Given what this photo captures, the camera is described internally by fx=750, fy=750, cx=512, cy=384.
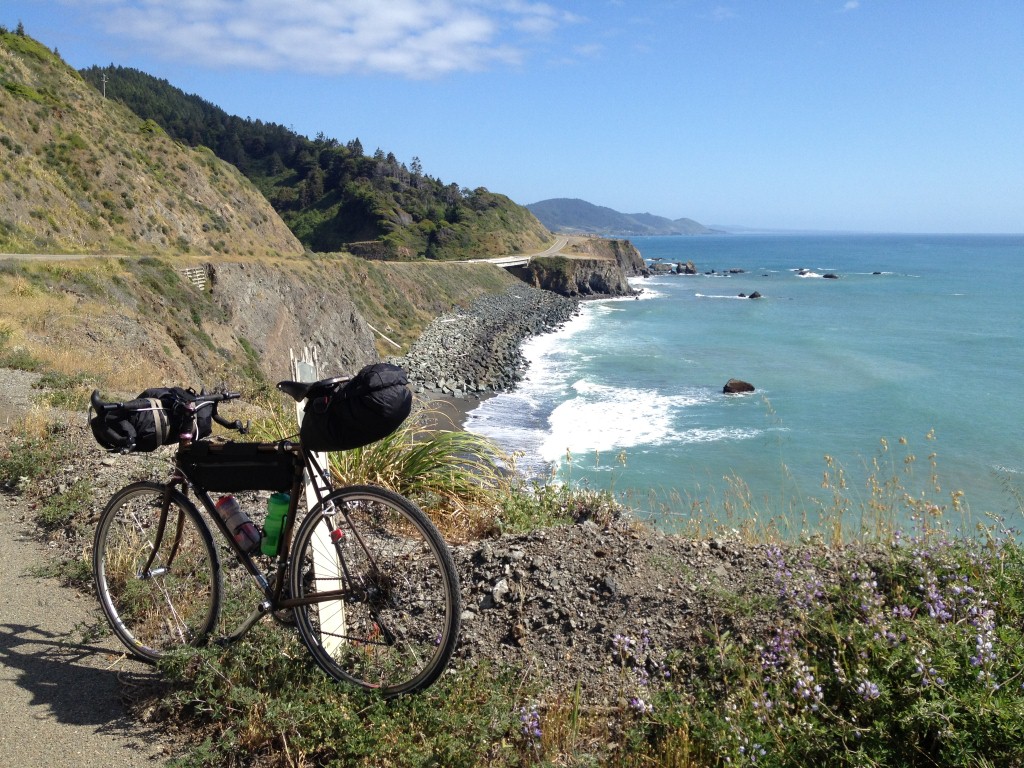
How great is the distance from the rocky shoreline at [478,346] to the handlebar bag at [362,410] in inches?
823

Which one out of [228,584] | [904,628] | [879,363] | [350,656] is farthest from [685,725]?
[879,363]

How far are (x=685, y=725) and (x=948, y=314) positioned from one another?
212 ft

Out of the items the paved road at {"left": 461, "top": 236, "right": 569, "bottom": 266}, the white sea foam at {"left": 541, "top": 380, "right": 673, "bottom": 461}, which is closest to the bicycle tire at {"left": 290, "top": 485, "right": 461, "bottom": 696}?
the white sea foam at {"left": 541, "top": 380, "right": 673, "bottom": 461}

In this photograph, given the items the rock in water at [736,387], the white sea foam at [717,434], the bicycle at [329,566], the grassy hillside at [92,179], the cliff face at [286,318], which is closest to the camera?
the bicycle at [329,566]

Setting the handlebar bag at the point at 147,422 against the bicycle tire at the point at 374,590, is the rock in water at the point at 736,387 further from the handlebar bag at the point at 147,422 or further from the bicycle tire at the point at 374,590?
the handlebar bag at the point at 147,422

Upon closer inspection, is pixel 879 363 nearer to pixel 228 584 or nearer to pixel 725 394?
pixel 725 394

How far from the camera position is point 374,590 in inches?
122

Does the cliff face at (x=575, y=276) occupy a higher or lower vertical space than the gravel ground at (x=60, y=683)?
higher

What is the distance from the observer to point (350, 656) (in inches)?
127

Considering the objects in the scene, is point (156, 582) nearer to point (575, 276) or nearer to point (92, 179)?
point (92, 179)

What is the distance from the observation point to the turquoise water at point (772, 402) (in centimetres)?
1911

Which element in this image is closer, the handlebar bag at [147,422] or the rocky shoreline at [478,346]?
the handlebar bag at [147,422]

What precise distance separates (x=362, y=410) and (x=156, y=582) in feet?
5.86

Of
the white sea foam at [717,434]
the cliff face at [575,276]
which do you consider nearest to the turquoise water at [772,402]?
the white sea foam at [717,434]
